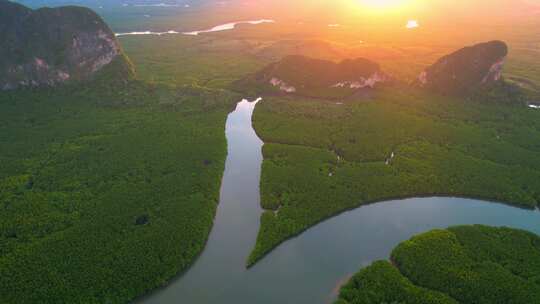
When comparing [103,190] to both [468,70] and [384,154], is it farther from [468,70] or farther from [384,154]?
[468,70]

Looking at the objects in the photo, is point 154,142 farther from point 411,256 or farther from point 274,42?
point 274,42

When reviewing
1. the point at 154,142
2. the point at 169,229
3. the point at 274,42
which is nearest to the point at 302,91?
the point at 154,142

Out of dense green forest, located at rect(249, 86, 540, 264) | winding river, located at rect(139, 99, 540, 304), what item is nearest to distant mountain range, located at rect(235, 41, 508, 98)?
dense green forest, located at rect(249, 86, 540, 264)

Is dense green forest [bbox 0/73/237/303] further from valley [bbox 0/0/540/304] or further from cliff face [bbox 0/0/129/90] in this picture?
cliff face [bbox 0/0/129/90]

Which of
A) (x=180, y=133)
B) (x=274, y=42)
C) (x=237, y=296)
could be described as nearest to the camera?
(x=237, y=296)

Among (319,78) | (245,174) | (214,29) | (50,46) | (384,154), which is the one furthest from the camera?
(214,29)

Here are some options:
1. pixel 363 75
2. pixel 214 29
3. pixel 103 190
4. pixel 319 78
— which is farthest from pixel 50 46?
pixel 214 29
